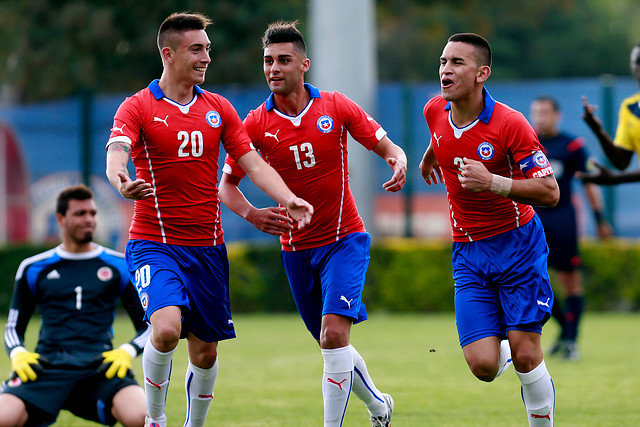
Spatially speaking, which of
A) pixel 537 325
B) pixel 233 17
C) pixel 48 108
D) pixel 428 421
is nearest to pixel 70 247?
pixel 428 421

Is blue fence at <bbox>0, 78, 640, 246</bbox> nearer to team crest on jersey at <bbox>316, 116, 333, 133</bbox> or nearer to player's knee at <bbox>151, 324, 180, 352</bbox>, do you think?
team crest on jersey at <bbox>316, 116, 333, 133</bbox>

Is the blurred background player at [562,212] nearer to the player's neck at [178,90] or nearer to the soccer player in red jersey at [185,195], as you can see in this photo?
the soccer player in red jersey at [185,195]

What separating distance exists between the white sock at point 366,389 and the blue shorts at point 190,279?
852 mm

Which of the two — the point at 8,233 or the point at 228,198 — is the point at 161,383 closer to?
the point at 228,198

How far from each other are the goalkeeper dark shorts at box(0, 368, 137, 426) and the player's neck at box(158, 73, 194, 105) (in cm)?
188

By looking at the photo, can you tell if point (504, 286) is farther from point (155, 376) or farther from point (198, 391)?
point (155, 376)

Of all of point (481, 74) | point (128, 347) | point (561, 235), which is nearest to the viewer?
point (481, 74)

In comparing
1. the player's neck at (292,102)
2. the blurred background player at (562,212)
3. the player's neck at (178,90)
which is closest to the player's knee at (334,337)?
the player's neck at (292,102)

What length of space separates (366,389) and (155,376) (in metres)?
1.41

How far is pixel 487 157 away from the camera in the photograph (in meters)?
6.02

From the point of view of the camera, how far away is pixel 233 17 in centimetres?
2406

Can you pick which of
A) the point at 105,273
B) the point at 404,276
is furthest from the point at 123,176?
the point at 404,276

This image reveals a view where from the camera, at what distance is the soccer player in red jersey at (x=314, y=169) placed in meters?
6.54

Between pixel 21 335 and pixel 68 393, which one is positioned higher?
pixel 21 335
